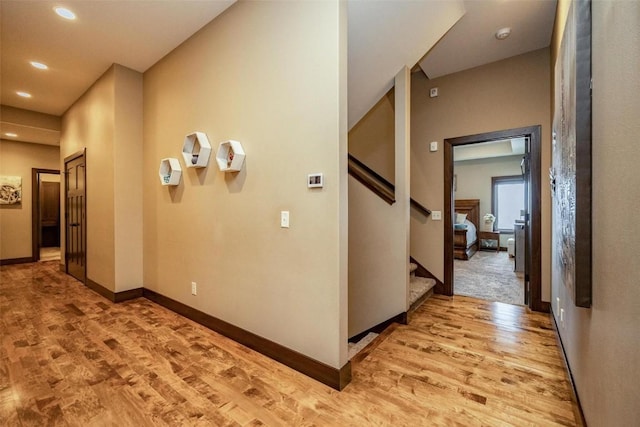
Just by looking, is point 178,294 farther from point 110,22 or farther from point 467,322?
point 467,322

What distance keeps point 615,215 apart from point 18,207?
8758 mm

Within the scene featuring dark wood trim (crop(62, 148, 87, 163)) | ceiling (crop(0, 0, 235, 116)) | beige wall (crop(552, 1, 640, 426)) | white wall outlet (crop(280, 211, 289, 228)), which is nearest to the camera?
beige wall (crop(552, 1, 640, 426))

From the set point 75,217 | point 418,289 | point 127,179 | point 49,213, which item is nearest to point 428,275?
point 418,289

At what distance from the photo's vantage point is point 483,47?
3275mm

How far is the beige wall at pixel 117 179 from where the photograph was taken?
134 inches

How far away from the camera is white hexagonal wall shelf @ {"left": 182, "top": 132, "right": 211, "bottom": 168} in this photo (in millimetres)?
2598

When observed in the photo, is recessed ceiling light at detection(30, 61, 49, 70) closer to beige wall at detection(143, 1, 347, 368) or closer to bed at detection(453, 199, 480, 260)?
beige wall at detection(143, 1, 347, 368)

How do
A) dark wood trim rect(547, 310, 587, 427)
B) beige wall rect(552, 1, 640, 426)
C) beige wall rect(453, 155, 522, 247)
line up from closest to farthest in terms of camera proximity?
beige wall rect(552, 1, 640, 426) < dark wood trim rect(547, 310, 587, 427) < beige wall rect(453, 155, 522, 247)

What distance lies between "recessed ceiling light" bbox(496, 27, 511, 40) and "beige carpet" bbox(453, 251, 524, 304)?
307 centimetres

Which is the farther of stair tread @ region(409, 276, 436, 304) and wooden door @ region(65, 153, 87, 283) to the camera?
wooden door @ region(65, 153, 87, 283)

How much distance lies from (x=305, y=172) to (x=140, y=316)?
8.10 feet

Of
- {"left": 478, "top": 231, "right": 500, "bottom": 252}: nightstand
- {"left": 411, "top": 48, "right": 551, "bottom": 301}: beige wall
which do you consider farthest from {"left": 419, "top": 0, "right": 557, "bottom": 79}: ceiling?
{"left": 478, "top": 231, "right": 500, "bottom": 252}: nightstand

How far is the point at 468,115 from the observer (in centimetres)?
371

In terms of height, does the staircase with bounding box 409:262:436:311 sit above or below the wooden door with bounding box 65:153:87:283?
below
